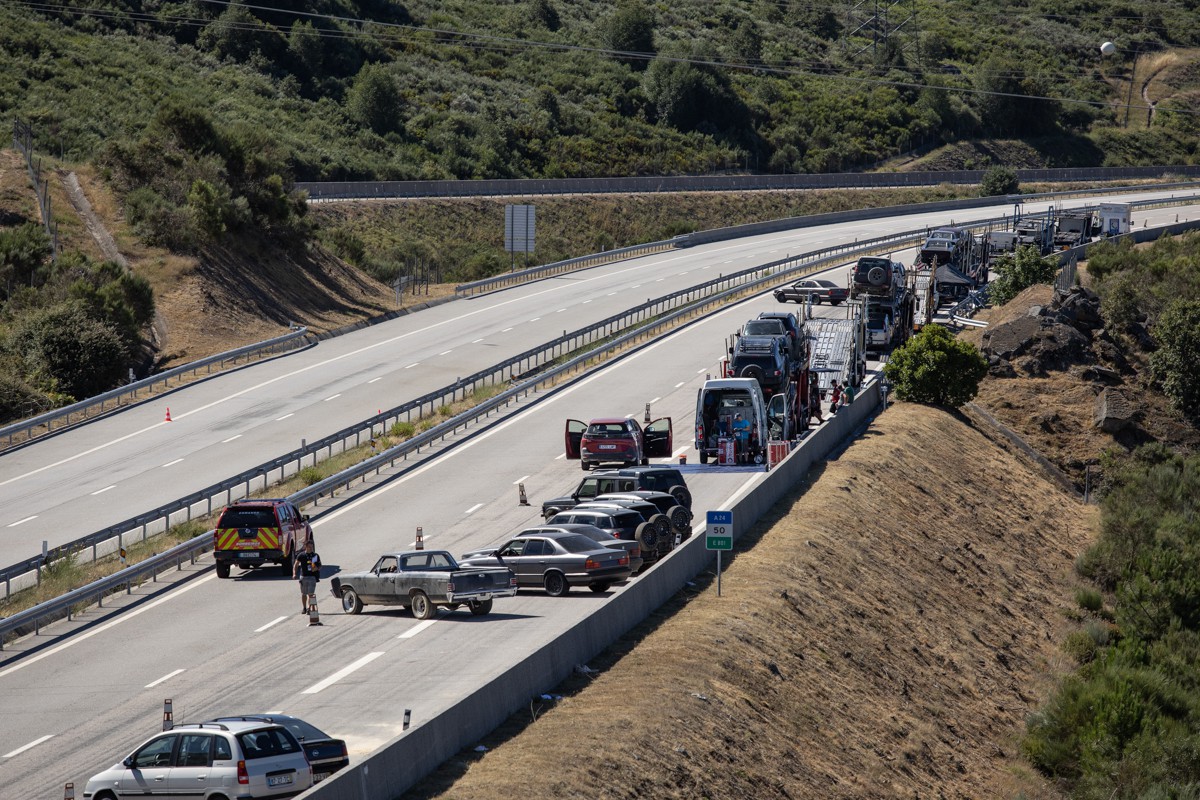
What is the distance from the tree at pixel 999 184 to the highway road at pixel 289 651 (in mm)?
86485

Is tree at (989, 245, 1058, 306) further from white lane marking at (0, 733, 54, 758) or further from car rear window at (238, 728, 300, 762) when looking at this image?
car rear window at (238, 728, 300, 762)

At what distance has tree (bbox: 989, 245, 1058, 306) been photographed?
71250 millimetres

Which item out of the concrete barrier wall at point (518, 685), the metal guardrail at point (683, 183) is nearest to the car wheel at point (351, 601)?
the concrete barrier wall at point (518, 685)

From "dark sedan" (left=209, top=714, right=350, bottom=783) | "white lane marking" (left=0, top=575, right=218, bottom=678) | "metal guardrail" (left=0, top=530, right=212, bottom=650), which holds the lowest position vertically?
"white lane marking" (left=0, top=575, right=218, bottom=678)

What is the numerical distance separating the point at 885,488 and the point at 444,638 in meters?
19.8

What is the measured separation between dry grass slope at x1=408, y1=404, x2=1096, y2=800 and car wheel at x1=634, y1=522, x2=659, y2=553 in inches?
56.6

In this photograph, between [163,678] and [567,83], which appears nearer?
[163,678]

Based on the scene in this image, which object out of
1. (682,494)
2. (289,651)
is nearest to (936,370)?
(682,494)

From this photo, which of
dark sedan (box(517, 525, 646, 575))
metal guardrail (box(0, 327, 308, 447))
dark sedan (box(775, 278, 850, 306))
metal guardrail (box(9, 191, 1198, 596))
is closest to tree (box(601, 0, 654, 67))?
metal guardrail (box(9, 191, 1198, 596))

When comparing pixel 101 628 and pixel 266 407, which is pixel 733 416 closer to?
pixel 101 628

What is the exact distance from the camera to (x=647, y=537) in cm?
2933

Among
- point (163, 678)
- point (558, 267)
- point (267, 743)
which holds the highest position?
point (267, 743)

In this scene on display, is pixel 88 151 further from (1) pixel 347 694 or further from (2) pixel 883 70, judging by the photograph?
(2) pixel 883 70

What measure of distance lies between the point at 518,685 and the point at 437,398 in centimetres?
2923
